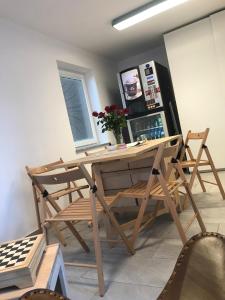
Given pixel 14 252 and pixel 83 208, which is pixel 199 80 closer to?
pixel 83 208

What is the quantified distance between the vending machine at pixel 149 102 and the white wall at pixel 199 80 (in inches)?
8.8

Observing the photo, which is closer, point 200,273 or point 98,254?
point 200,273

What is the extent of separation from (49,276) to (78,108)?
3696 mm

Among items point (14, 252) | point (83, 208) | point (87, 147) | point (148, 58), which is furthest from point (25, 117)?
point (148, 58)

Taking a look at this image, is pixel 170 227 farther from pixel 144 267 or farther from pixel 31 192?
pixel 31 192

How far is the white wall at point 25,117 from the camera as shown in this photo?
2.61m

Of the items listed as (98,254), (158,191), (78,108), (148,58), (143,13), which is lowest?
(98,254)

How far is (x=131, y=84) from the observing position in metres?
4.37

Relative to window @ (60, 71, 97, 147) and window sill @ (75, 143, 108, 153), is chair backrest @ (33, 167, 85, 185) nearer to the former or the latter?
window sill @ (75, 143, 108, 153)

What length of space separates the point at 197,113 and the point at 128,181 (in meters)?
2.16

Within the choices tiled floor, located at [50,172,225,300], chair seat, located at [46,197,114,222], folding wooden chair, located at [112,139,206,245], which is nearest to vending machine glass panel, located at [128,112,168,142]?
tiled floor, located at [50,172,225,300]

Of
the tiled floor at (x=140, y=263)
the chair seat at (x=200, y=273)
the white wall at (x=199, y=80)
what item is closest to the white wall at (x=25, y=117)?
the tiled floor at (x=140, y=263)

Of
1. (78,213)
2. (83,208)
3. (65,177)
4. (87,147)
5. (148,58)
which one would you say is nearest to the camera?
(65,177)

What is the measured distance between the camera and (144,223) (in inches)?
93.0
